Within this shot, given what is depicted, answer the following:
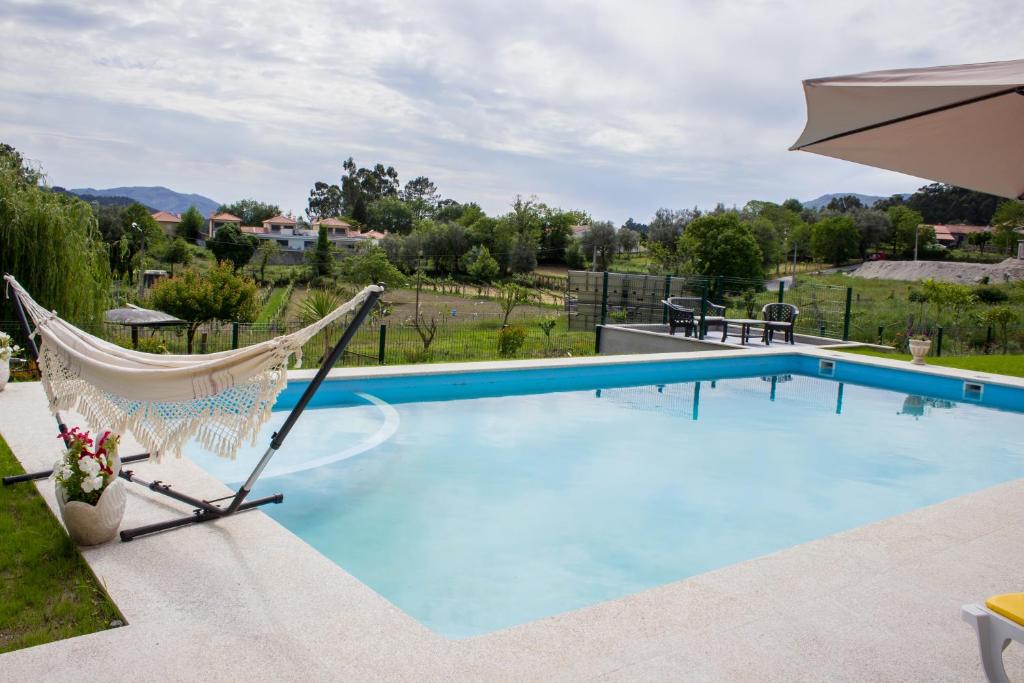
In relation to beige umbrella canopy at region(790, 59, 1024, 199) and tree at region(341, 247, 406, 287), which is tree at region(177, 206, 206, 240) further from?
beige umbrella canopy at region(790, 59, 1024, 199)

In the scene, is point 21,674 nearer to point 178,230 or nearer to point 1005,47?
point 1005,47

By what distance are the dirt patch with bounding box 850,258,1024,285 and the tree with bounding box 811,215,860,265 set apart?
8.50 metres

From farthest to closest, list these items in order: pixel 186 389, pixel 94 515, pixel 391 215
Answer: pixel 391 215, pixel 94 515, pixel 186 389

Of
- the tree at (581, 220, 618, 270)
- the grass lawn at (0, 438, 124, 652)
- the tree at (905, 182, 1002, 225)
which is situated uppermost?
the tree at (905, 182, 1002, 225)

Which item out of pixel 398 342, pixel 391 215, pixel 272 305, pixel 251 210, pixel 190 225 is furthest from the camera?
pixel 391 215

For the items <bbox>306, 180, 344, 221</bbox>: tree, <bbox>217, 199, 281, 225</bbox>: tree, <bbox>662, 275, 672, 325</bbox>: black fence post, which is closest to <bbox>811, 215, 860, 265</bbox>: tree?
<bbox>662, 275, 672, 325</bbox>: black fence post

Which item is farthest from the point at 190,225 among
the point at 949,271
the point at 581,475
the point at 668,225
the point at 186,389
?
the point at 186,389

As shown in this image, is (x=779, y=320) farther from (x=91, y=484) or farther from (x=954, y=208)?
(x=954, y=208)

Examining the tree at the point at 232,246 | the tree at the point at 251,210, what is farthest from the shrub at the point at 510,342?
the tree at the point at 251,210

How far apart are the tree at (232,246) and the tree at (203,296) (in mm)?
35299

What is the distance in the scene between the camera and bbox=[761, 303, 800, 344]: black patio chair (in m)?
13.1

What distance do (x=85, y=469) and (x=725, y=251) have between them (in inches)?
1567

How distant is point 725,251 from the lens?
40.4 m

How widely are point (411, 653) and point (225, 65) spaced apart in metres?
15.1
